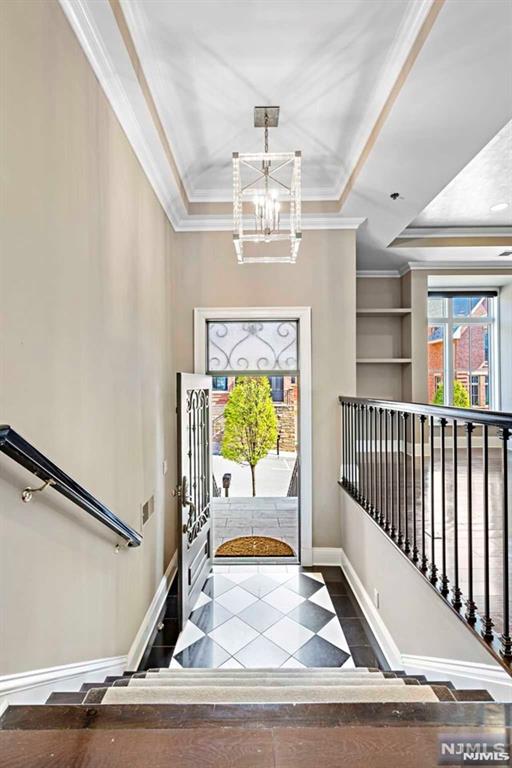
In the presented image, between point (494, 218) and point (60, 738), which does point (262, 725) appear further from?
point (494, 218)

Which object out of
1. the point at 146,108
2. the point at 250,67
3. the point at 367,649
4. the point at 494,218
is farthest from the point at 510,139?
the point at 367,649

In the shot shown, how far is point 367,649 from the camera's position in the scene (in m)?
2.79

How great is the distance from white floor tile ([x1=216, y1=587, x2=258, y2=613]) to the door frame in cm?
74

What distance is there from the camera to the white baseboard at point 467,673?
1.48 m

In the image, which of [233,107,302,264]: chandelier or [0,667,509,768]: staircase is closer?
[0,667,509,768]: staircase

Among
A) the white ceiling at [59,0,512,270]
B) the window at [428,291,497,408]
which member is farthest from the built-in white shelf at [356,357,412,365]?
the white ceiling at [59,0,512,270]

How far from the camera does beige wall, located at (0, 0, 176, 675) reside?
4.37 feet

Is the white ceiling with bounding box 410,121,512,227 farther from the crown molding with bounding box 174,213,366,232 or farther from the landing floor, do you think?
the landing floor

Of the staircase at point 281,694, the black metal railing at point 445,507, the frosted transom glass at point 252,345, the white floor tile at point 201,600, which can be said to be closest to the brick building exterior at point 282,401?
the black metal railing at point 445,507

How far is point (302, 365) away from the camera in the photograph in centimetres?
411

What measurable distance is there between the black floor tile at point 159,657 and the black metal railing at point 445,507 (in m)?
1.63

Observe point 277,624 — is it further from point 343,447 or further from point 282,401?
point 282,401

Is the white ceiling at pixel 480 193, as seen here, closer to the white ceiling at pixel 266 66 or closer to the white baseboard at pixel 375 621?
the white ceiling at pixel 266 66

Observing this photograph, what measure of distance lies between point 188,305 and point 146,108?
189 cm
